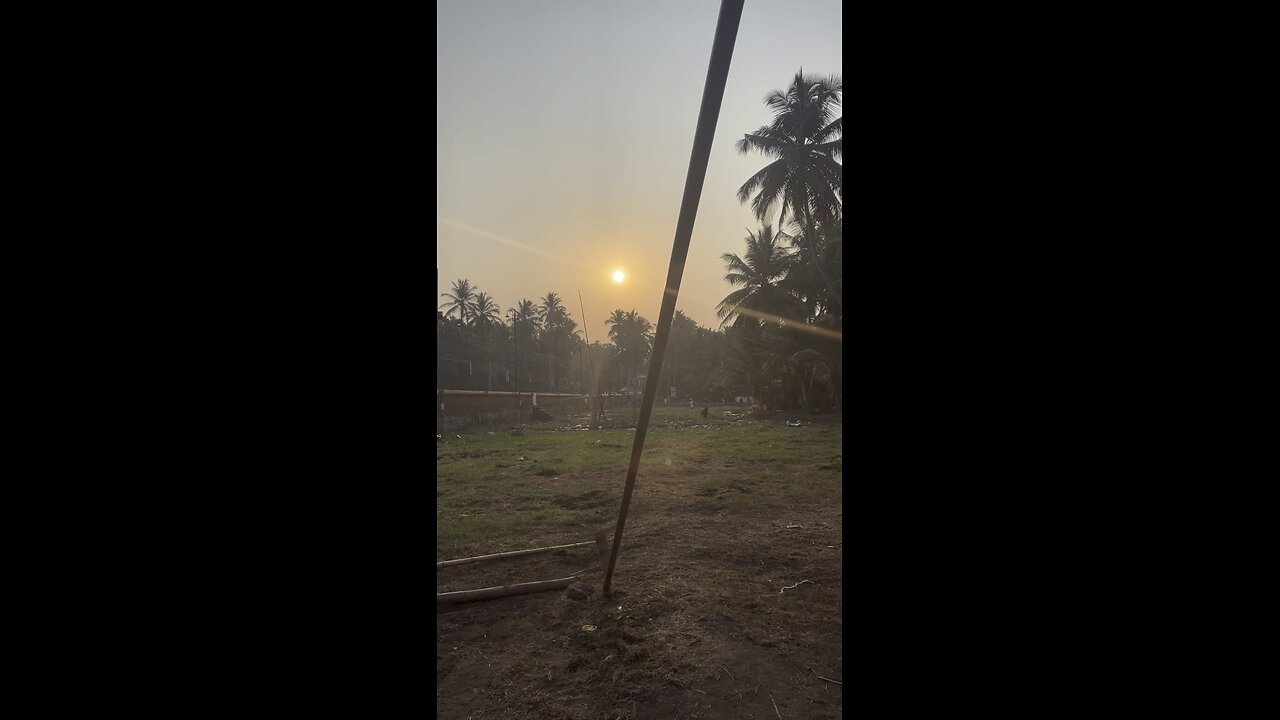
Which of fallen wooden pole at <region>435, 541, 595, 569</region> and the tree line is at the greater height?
the tree line

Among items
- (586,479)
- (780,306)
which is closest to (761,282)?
(780,306)

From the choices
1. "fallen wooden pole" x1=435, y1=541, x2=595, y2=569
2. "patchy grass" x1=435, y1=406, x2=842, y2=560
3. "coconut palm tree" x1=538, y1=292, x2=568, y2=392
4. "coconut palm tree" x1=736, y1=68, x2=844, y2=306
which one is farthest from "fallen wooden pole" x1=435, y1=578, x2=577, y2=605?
"coconut palm tree" x1=538, y1=292, x2=568, y2=392

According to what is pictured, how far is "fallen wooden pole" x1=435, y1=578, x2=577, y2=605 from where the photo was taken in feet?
12.7

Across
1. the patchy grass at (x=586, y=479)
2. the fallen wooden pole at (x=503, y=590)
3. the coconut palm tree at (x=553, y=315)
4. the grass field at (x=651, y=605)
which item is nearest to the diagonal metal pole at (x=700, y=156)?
the grass field at (x=651, y=605)

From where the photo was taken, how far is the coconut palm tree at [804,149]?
733 inches

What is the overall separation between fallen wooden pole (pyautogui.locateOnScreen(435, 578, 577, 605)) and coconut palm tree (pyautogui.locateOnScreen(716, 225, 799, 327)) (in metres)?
23.0

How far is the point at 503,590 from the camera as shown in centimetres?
403

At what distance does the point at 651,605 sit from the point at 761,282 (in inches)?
996

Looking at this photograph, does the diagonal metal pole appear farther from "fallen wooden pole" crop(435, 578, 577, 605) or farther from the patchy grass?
the patchy grass
